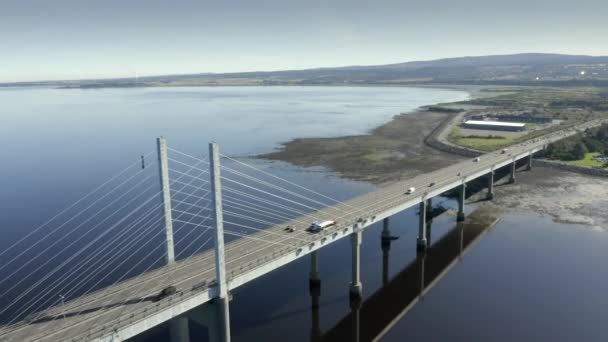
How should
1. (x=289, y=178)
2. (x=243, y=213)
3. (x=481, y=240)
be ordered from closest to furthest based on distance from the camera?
(x=481, y=240)
(x=243, y=213)
(x=289, y=178)

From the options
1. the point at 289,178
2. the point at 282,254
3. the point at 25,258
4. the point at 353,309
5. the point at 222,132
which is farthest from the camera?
the point at 222,132

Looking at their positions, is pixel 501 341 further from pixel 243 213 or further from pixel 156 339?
pixel 243 213

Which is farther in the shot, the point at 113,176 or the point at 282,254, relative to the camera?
the point at 113,176

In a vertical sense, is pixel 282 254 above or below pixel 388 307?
above

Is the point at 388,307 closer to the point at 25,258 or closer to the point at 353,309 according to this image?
the point at 353,309

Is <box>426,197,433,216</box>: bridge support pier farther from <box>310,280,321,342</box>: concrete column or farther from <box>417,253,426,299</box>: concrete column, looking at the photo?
<box>310,280,321,342</box>: concrete column

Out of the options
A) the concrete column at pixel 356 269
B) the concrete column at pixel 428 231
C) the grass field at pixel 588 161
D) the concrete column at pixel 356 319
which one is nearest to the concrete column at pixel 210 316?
the concrete column at pixel 356 319

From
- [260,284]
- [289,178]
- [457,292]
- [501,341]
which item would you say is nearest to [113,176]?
[289,178]

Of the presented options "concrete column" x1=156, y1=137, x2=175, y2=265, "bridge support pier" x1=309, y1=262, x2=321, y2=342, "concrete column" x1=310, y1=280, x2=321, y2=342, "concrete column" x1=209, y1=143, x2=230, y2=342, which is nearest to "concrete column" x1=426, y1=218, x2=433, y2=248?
"bridge support pier" x1=309, y1=262, x2=321, y2=342

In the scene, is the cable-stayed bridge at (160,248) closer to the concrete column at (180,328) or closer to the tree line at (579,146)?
the concrete column at (180,328)
